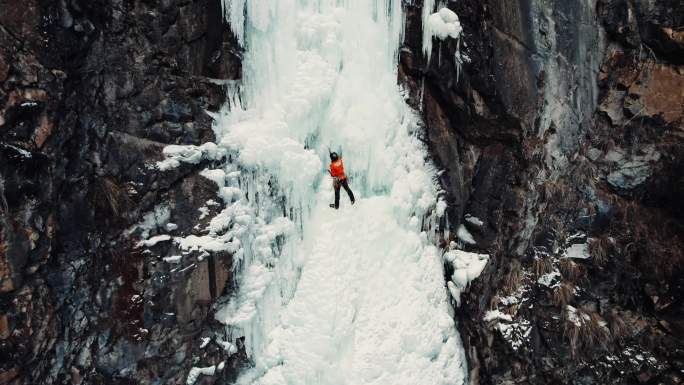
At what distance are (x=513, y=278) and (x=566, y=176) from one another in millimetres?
1868

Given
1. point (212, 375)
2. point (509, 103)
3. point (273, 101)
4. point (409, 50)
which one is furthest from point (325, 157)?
point (212, 375)

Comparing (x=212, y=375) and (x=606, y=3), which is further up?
(x=606, y=3)

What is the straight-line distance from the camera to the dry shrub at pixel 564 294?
24.4ft

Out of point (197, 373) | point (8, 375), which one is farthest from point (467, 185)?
point (8, 375)

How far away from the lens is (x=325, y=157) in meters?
7.31

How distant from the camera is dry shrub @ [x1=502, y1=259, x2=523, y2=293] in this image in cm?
761

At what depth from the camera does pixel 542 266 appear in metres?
7.56

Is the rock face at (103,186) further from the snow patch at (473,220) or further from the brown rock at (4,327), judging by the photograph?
the snow patch at (473,220)

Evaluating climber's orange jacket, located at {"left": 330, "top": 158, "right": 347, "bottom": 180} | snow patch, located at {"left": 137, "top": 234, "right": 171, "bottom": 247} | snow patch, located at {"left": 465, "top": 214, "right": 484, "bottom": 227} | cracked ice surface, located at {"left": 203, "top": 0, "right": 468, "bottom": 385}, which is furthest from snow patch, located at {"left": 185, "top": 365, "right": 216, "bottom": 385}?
snow patch, located at {"left": 465, "top": 214, "right": 484, "bottom": 227}

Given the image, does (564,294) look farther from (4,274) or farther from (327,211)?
(4,274)

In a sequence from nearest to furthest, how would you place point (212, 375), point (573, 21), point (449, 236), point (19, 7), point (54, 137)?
point (19, 7)
point (54, 137)
point (212, 375)
point (573, 21)
point (449, 236)

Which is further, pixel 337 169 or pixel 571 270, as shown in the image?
pixel 571 270

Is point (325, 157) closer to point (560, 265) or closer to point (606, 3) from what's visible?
point (560, 265)

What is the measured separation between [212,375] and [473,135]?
545 cm
